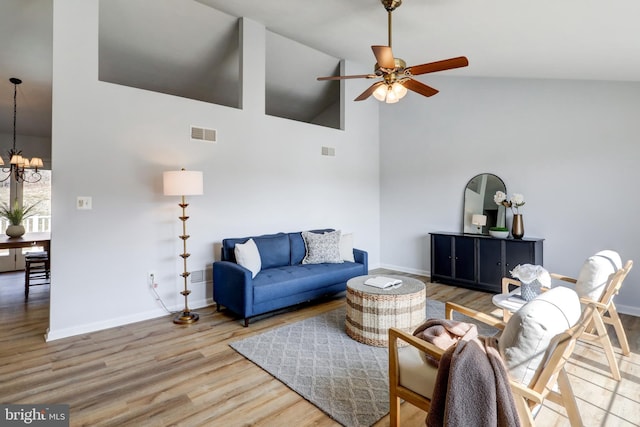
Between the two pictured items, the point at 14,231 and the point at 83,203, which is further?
the point at 14,231

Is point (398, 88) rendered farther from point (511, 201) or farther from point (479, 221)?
point (479, 221)

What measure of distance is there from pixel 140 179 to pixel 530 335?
3726 millimetres

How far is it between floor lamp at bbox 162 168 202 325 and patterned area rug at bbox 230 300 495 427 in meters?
0.91

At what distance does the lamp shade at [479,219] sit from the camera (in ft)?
15.9

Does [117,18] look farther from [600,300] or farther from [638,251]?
[638,251]

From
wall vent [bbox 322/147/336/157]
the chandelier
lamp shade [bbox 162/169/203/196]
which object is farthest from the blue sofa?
the chandelier

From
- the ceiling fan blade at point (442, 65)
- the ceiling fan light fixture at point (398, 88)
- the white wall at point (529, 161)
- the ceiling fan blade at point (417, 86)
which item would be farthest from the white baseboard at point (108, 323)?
the white wall at point (529, 161)

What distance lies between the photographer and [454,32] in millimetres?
3316

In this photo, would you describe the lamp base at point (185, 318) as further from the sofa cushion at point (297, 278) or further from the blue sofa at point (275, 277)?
the sofa cushion at point (297, 278)

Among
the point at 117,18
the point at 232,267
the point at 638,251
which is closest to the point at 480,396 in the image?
the point at 232,267

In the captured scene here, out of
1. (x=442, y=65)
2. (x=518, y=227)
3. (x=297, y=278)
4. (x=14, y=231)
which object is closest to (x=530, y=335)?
(x=442, y=65)

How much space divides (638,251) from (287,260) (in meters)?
4.14

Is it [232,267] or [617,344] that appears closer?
[617,344]

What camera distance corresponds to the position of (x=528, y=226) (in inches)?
179
